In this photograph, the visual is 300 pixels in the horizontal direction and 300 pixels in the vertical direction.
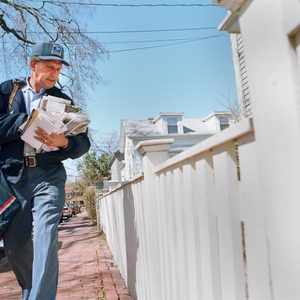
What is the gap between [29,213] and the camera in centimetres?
219


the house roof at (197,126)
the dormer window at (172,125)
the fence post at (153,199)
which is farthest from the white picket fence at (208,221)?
the house roof at (197,126)

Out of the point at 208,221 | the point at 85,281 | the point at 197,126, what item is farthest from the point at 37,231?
the point at 197,126

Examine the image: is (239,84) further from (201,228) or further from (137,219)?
(201,228)

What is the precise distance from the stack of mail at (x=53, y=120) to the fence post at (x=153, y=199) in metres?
0.38

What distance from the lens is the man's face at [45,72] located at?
7.48 ft

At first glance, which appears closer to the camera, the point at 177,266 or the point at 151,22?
the point at 177,266

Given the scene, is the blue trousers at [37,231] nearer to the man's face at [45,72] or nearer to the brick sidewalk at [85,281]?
the man's face at [45,72]

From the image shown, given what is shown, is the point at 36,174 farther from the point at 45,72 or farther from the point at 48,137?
the point at 45,72

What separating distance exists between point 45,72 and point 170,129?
60.8 feet

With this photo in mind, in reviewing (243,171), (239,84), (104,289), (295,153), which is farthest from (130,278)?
(239,84)

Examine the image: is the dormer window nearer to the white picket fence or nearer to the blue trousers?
the blue trousers

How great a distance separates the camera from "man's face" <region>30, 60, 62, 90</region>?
7.48 ft

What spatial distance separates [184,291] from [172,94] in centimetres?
2048

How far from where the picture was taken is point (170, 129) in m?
20.7
